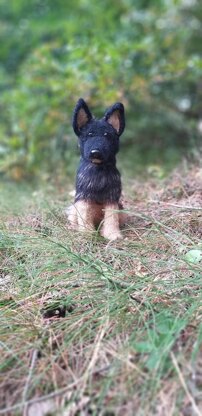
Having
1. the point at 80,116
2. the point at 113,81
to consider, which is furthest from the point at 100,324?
the point at 113,81

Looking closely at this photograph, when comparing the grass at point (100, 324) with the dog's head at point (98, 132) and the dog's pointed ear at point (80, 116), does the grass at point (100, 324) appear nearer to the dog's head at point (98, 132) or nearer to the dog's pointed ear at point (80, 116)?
the dog's head at point (98, 132)

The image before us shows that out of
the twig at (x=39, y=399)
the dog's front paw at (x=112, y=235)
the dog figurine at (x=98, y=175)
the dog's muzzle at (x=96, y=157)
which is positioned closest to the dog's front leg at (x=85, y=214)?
the dog figurine at (x=98, y=175)

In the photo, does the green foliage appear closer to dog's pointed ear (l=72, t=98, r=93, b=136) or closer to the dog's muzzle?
dog's pointed ear (l=72, t=98, r=93, b=136)

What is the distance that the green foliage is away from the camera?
7141 millimetres

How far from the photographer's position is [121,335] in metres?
2.15

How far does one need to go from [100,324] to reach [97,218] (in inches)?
48.7

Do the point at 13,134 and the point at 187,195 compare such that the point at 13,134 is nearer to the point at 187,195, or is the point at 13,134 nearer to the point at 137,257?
the point at 187,195

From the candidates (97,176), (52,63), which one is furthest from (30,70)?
(97,176)

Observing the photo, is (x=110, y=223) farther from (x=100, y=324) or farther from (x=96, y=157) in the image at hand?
(x=100, y=324)

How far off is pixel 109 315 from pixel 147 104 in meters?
6.30

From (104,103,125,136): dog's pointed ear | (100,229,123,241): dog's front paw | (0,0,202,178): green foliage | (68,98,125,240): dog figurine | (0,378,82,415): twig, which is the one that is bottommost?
(0,378,82,415): twig

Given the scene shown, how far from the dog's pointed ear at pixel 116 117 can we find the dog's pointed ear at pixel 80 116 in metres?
0.12

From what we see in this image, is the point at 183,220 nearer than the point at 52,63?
Yes

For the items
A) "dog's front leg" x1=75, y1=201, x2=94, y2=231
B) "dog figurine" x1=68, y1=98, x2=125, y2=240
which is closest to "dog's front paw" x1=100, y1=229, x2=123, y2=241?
"dog figurine" x1=68, y1=98, x2=125, y2=240
